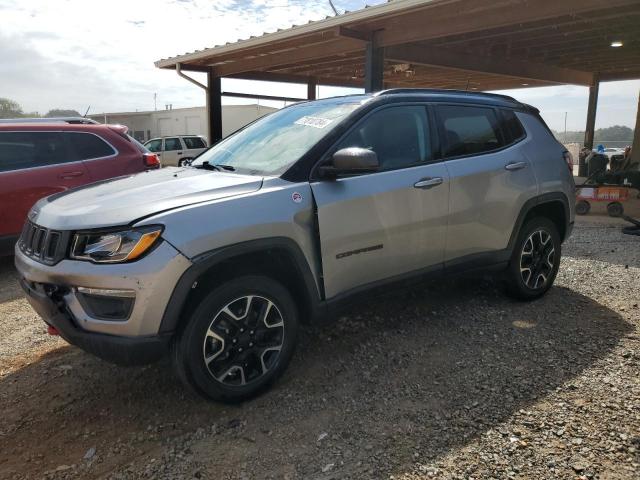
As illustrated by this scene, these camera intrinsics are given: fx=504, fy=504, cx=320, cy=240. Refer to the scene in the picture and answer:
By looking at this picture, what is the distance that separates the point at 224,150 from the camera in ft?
12.8

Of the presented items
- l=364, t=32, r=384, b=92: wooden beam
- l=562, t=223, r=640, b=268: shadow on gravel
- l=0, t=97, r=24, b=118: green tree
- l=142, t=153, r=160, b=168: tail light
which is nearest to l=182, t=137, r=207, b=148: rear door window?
l=364, t=32, r=384, b=92: wooden beam

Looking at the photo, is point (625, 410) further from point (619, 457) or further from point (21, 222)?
point (21, 222)

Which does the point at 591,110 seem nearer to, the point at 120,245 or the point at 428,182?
the point at 428,182

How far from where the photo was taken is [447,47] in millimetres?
11562

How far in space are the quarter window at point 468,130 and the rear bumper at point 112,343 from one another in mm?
2485

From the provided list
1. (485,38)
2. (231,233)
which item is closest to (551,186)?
(231,233)

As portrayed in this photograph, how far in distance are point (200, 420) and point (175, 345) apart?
1.62 ft

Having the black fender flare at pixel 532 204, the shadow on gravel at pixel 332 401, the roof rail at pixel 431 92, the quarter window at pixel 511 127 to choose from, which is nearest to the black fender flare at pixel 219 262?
the shadow on gravel at pixel 332 401

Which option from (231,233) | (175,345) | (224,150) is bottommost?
(175,345)

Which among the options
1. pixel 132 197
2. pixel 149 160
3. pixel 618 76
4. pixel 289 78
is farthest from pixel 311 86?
pixel 132 197

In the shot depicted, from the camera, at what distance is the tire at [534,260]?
4363 millimetres

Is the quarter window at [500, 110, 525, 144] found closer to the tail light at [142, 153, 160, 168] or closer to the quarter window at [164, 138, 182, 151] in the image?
the tail light at [142, 153, 160, 168]

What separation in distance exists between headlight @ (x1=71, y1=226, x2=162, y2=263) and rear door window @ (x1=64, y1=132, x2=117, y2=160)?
4068 mm

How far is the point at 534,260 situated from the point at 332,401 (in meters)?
2.50
